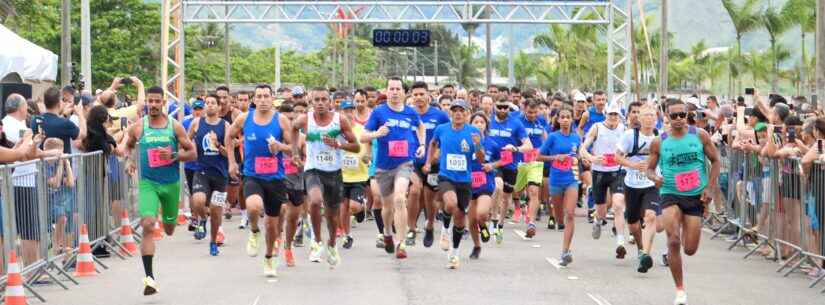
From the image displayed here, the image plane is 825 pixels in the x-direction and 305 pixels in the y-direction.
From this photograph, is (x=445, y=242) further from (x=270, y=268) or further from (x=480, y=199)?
(x=270, y=268)

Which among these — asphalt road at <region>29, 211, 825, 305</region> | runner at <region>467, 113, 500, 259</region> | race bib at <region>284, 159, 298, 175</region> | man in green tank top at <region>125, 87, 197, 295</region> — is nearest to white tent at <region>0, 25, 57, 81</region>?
asphalt road at <region>29, 211, 825, 305</region>

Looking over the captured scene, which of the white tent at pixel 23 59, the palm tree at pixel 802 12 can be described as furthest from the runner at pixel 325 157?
the palm tree at pixel 802 12

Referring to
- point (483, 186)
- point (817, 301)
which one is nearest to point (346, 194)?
point (483, 186)

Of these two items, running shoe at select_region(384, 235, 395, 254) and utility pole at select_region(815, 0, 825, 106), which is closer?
running shoe at select_region(384, 235, 395, 254)

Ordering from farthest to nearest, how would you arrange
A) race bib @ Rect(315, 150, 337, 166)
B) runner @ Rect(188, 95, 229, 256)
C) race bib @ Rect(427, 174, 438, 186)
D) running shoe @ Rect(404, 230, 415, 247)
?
1. running shoe @ Rect(404, 230, 415, 247)
2. runner @ Rect(188, 95, 229, 256)
3. race bib @ Rect(427, 174, 438, 186)
4. race bib @ Rect(315, 150, 337, 166)

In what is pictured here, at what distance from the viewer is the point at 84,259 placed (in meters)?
15.3

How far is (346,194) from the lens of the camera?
61.2 feet

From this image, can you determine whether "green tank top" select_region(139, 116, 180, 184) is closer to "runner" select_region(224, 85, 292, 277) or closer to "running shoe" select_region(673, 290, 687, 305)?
"runner" select_region(224, 85, 292, 277)

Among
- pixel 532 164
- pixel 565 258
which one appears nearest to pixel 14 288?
pixel 565 258

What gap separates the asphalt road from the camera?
13.1 m

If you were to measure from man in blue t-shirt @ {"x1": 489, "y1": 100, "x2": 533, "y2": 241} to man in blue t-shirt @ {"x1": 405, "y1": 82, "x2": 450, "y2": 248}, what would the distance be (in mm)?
950

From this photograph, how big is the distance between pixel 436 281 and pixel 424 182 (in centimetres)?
321

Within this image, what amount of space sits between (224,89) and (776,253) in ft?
25.5

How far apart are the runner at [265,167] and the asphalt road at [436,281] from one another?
525 millimetres
